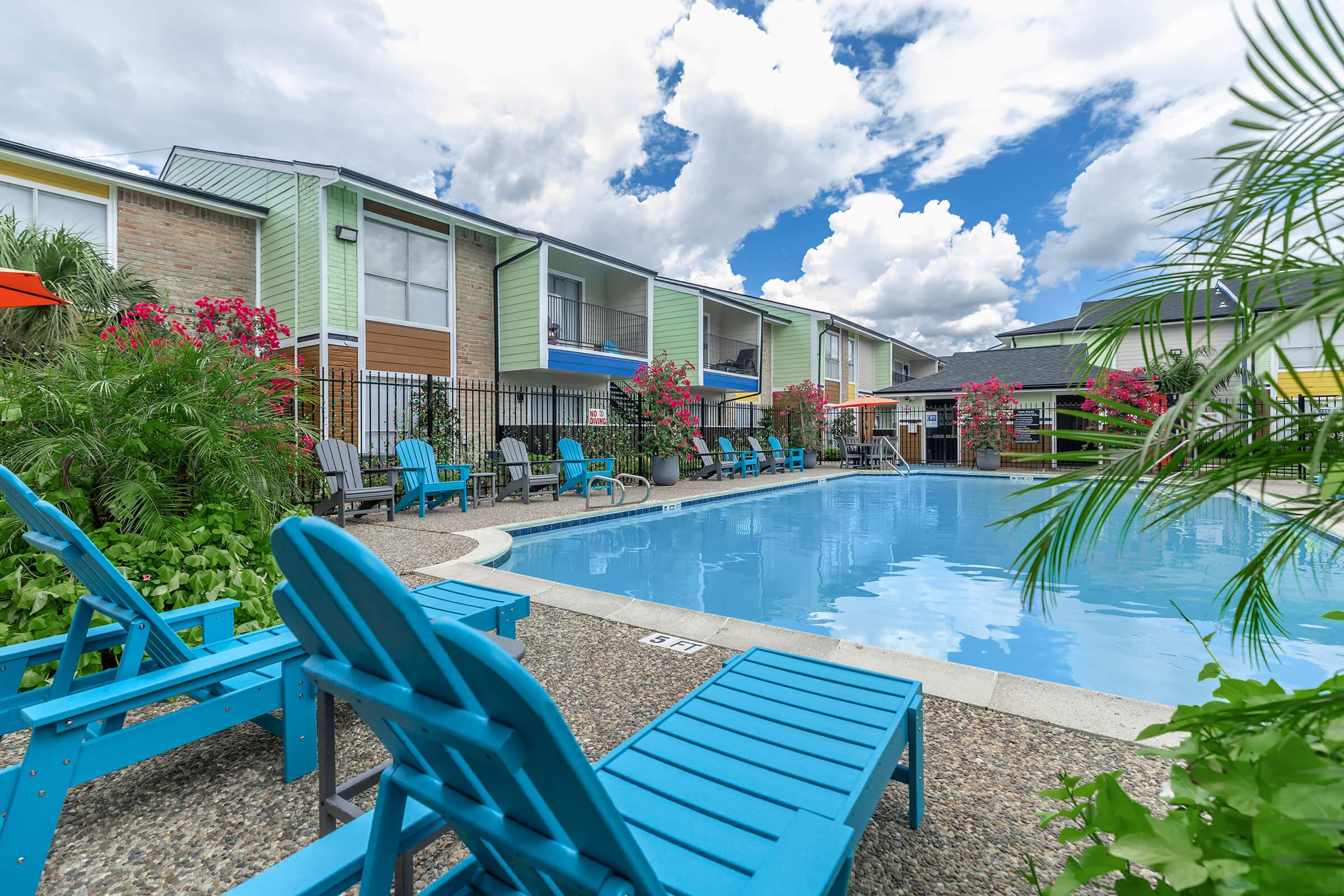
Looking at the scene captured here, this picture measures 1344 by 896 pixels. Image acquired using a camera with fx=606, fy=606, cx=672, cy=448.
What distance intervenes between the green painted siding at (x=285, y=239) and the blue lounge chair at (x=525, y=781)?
1166 centimetres

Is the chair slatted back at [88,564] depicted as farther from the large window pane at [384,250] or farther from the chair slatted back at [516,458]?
the large window pane at [384,250]

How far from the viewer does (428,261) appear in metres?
12.7

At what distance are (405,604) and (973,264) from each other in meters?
62.1

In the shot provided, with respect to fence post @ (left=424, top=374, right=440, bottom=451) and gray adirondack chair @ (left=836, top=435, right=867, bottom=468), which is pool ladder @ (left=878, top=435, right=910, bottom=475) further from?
fence post @ (left=424, top=374, right=440, bottom=451)

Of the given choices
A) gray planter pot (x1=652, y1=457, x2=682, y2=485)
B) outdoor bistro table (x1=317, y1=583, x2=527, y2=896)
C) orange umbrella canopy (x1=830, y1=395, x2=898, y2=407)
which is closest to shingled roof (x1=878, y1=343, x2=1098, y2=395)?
orange umbrella canopy (x1=830, y1=395, x2=898, y2=407)

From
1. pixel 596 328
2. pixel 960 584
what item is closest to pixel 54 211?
pixel 596 328

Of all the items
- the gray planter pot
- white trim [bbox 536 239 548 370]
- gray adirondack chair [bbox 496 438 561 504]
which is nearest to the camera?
gray adirondack chair [bbox 496 438 561 504]

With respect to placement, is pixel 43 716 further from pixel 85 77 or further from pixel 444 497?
pixel 85 77

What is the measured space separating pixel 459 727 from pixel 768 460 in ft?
56.8

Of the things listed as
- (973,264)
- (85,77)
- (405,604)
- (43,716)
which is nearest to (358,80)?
(85,77)

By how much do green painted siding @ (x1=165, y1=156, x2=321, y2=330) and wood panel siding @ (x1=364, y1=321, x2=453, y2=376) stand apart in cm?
104

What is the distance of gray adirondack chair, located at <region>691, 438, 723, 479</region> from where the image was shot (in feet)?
48.0

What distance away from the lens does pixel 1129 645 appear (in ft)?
14.1

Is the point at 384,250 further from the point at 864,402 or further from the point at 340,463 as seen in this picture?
the point at 864,402
